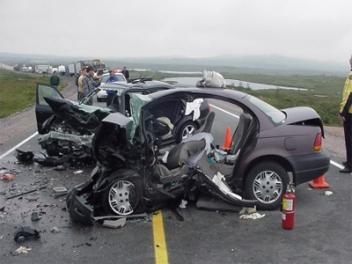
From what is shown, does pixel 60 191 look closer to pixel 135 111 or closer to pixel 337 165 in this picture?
pixel 135 111

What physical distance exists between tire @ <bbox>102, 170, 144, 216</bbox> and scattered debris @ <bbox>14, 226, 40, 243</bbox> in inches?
38.7

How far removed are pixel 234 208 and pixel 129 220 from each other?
146 cm

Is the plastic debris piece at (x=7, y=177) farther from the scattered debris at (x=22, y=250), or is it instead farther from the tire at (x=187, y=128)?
the tire at (x=187, y=128)

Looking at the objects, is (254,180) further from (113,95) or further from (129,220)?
(113,95)

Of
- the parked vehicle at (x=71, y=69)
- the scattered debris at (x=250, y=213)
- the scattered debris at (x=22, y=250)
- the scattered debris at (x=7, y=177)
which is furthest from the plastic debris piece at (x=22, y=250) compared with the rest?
the parked vehicle at (x=71, y=69)

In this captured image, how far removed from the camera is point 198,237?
5.86m

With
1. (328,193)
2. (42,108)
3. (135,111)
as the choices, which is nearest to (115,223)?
(135,111)

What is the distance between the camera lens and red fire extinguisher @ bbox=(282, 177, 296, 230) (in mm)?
5918

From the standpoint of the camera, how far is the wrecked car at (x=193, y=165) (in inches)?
255

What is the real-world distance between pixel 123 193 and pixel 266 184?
1970 mm

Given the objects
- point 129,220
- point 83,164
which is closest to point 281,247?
point 129,220

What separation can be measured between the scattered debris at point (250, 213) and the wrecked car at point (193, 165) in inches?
Result: 4.6

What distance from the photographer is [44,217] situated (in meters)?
6.73

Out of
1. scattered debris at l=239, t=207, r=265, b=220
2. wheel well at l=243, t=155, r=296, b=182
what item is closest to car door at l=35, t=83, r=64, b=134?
wheel well at l=243, t=155, r=296, b=182
